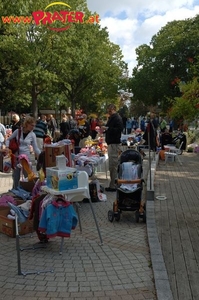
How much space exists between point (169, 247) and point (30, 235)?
2.13 meters

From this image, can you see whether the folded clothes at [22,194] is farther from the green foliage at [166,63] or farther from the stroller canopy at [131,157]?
the green foliage at [166,63]

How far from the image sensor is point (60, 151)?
6.11 meters

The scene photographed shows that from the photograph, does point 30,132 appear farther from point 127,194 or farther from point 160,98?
point 160,98

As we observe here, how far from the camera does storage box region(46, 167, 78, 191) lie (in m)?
4.84

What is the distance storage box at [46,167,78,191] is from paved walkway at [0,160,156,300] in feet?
3.11

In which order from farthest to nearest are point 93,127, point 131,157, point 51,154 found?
point 93,127
point 131,157
point 51,154

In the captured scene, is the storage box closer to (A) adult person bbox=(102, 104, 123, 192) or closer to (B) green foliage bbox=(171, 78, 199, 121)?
(B) green foliage bbox=(171, 78, 199, 121)

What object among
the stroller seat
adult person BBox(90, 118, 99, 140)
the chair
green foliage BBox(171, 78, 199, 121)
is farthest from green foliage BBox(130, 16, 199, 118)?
the stroller seat

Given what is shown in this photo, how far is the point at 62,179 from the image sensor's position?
485 centimetres

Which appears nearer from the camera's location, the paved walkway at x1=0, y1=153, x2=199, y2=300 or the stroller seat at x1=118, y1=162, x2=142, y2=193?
the paved walkway at x1=0, y1=153, x2=199, y2=300

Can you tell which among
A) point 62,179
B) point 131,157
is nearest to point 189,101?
point 131,157

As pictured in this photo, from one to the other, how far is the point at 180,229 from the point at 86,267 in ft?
7.04

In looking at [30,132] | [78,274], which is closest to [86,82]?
[30,132]

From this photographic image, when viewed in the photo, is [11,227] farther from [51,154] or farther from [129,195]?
[129,195]
